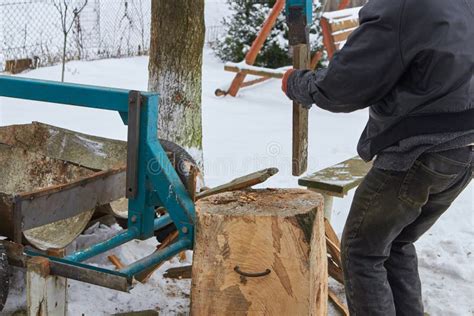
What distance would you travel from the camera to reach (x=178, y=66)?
4605 millimetres

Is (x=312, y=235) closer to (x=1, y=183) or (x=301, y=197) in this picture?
(x=301, y=197)

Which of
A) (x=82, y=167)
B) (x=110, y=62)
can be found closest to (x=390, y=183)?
(x=82, y=167)

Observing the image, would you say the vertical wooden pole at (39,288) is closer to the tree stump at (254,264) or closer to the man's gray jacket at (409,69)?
the tree stump at (254,264)

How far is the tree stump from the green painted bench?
1166 millimetres

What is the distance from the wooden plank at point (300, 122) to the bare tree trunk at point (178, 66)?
38.4 inches

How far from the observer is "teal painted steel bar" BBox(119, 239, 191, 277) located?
2682mm

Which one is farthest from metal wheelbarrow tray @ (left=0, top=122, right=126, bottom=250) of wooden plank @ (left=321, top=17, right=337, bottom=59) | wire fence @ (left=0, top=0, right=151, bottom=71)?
wire fence @ (left=0, top=0, right=151, bottom=71)

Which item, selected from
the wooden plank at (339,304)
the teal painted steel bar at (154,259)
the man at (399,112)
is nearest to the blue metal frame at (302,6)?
the man at (399,112)

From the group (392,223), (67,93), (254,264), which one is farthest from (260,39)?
(254,264)

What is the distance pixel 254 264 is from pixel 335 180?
1394 millimetres

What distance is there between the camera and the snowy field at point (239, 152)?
3.51m

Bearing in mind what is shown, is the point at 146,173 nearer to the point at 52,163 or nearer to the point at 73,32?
the point at 52,163

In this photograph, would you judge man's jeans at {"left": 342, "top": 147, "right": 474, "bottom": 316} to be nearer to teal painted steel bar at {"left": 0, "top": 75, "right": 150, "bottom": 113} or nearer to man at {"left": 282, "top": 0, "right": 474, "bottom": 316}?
man at {"left": 282, "top": 0, "right": 474, "bottom": 316}

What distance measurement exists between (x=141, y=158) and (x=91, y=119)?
4.73m
